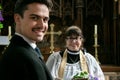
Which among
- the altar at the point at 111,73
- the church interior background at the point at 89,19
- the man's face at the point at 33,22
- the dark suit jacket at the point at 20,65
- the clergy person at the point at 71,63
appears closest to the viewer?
the dark suit jacket at the point at 20,65

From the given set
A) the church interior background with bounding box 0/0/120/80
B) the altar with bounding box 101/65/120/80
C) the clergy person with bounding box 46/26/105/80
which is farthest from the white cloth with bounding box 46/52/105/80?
the church interior background with bounding box 0/0/120/80

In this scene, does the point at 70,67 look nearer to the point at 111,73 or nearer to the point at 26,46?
the point at 26,46

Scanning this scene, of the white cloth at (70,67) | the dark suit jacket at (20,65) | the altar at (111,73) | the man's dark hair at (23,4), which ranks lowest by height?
the altar at (111,73)

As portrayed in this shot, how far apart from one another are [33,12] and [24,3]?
2.5 inches

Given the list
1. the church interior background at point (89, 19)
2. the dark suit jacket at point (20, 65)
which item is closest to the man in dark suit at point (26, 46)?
the dark suit jacket at point (20, 65)

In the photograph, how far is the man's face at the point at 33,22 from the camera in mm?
1562

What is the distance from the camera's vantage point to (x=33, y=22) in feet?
5.13

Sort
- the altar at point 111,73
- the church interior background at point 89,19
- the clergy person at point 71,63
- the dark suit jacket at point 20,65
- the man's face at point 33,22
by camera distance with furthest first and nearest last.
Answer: the church interior background at point 89,19 → the altar at point 111,73 → the clergy person at point 71,63 → the man's face at point 33,22 → the dark suit jacket at point 20,65

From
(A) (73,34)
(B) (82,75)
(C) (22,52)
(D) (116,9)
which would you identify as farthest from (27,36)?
(D) (116,9)

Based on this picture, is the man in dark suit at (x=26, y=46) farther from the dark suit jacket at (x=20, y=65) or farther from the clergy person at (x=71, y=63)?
the clergy person at (x=71, y=63)

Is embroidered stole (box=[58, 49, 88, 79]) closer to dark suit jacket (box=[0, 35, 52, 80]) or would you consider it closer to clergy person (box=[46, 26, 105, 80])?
clergy person (box=[46, 26, 105, 80])

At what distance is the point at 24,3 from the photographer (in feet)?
5.23

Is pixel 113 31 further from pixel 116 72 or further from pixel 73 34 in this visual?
pixel 73 34

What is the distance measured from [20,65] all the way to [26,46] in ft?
0.41
